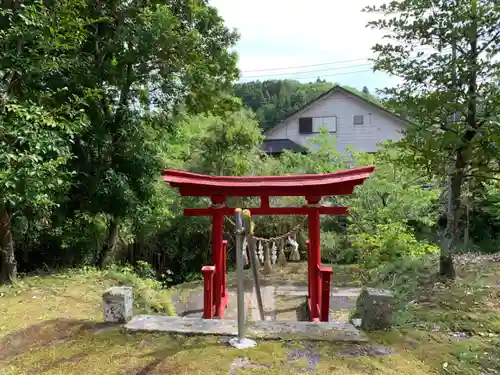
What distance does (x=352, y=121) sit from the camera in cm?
1806

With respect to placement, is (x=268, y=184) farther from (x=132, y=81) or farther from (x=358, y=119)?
(x=358, y=119)

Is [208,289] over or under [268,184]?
under

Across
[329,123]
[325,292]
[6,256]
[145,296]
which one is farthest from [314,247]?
[329,123]

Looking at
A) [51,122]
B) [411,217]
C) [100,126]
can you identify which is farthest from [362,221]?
[51,122]

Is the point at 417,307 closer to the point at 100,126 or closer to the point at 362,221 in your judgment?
the point at 362,221

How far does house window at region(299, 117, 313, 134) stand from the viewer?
18531 mm

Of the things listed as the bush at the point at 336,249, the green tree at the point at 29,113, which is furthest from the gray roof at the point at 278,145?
the green tree at the point at 29,113

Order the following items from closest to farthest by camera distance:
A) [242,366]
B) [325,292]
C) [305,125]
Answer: [242,366] → [325,292] → [305,125]

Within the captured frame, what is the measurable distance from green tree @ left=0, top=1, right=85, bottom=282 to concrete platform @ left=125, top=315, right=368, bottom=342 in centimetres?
219

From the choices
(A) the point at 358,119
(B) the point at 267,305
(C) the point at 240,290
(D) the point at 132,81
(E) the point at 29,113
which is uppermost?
(A) the point at 358,119

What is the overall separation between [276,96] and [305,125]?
666 inches

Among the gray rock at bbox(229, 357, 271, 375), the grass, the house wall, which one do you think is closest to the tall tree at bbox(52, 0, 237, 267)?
the grass

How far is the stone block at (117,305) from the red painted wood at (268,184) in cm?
190

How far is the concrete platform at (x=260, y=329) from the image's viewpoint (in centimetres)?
328
